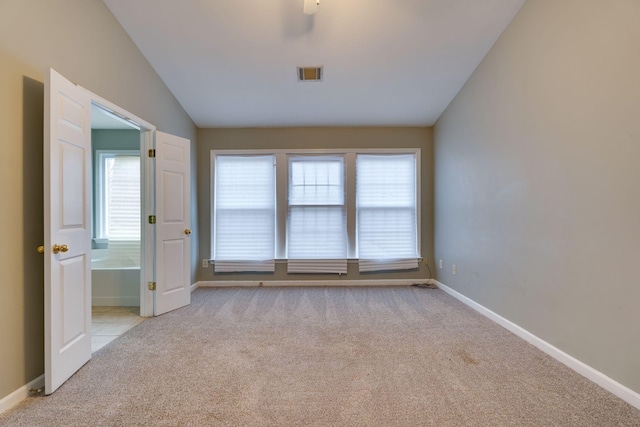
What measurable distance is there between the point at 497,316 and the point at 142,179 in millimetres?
3995

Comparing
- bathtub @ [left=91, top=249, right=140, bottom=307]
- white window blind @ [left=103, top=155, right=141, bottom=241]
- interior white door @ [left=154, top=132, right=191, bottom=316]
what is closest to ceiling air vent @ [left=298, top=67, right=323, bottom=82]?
interior white door @ [left=154, top=132, right=191, bottom=316]

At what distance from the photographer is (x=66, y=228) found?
1998mm

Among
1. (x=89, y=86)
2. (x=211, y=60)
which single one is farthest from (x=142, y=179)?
(x=211, y=60)

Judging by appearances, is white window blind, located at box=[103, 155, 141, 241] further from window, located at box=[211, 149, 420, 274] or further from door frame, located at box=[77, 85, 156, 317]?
door frame, located at box=[77, 85, 156, 317]

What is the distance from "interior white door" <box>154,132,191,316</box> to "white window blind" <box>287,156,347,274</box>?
1.50m

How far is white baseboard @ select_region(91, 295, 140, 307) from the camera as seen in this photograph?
3688 millimetres

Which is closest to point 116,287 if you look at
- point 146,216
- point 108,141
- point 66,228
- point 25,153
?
point 146,216

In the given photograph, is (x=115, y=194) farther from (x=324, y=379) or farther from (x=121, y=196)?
(x=324, y=379)

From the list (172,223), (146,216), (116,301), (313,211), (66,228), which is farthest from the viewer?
(313,211)

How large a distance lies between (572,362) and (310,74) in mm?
3558

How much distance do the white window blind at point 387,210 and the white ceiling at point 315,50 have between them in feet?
2.56

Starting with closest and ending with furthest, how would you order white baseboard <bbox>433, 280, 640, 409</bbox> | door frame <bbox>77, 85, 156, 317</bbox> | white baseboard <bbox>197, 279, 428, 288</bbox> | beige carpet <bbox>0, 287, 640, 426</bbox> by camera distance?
beige carpet <bbox>0, 287, 640, 426</bbox> < white baseboard <bbox>433, 280, 640, 409</bbox> < door frame <bbox>77, 85, 156, 317</bbox> < white baseboard <bbox>197, 279, 428, 288</bbox>

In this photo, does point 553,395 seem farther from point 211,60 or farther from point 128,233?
point 128,233

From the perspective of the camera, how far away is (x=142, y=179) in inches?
127
